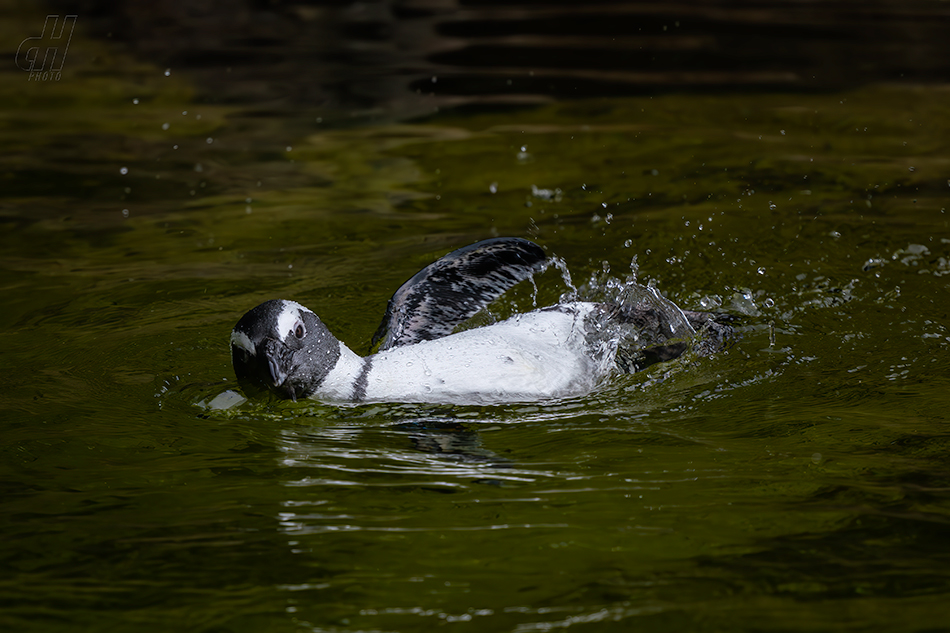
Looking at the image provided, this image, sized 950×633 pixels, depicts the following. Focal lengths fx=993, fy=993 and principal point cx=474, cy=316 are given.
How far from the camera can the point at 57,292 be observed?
6.50 meters

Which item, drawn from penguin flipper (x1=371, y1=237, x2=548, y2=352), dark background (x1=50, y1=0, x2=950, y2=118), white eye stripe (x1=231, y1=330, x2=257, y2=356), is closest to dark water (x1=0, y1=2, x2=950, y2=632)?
white eye stripe (x1=231, y1=330, x2=257, y2=356)

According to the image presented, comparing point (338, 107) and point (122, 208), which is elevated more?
point (338, 107)

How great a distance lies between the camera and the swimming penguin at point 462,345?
14.1ft

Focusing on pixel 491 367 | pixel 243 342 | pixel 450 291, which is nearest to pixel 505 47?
pixel 450 291

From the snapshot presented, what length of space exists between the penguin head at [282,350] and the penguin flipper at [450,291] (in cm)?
55

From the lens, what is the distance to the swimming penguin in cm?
430

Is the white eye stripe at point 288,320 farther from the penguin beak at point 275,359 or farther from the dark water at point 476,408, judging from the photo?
the dark water at point 476,408

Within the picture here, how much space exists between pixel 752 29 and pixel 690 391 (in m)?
7.50

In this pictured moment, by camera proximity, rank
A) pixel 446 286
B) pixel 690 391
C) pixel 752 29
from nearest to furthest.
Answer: pixel 690 391
pixel 446 286
pixel 752 29

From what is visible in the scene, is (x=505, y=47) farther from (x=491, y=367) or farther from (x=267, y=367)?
(x=267, y=367)

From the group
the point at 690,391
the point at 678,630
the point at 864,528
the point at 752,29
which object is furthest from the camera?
the point at 752,29

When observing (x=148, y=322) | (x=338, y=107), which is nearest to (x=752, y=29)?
(x=338, y=107)

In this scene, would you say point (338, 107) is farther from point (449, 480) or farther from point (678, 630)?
point (678, 630)

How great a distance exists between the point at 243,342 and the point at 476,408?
1049 mm
